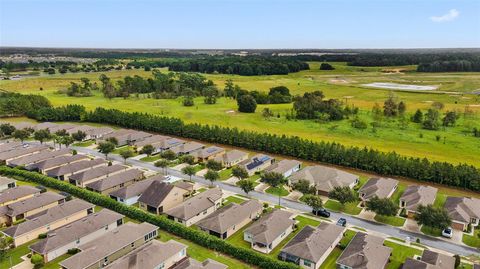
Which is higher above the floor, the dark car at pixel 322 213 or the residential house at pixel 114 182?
the residential house at pixel 114 182

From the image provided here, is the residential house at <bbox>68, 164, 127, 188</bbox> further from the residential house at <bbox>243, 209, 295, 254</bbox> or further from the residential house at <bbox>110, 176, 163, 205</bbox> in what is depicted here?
the residential house at <bbox>243, 209, 295, 254</bbox>

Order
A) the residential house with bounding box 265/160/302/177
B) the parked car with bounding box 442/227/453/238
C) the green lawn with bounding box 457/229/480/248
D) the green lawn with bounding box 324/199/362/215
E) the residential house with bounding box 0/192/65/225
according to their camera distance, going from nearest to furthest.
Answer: the green lawn with bounding box 457/229/480/248
the parked car with bounding box 442/227/453/238
the residential house with bounding box 0/192/65/225
the green lawn with bounding box 324/199/362/215
the residential house with bounding box 265/160/302/177

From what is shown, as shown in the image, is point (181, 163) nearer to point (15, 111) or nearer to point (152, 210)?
point (152, 210)

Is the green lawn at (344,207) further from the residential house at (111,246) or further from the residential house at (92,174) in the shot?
the residential house at (92,174)

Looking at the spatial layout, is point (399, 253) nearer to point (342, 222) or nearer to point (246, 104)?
point (342, 222)

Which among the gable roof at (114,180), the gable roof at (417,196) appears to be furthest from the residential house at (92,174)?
the gable roof at (417,196)

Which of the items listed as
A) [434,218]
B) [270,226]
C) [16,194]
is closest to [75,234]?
[16,194]

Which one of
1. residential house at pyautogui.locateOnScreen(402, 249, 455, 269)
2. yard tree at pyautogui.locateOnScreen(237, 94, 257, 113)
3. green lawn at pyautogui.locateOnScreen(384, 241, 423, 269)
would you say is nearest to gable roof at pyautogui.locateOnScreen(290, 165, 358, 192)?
green lawn at pyautogui.locateOnScreen(384, 241, 423, 269)
